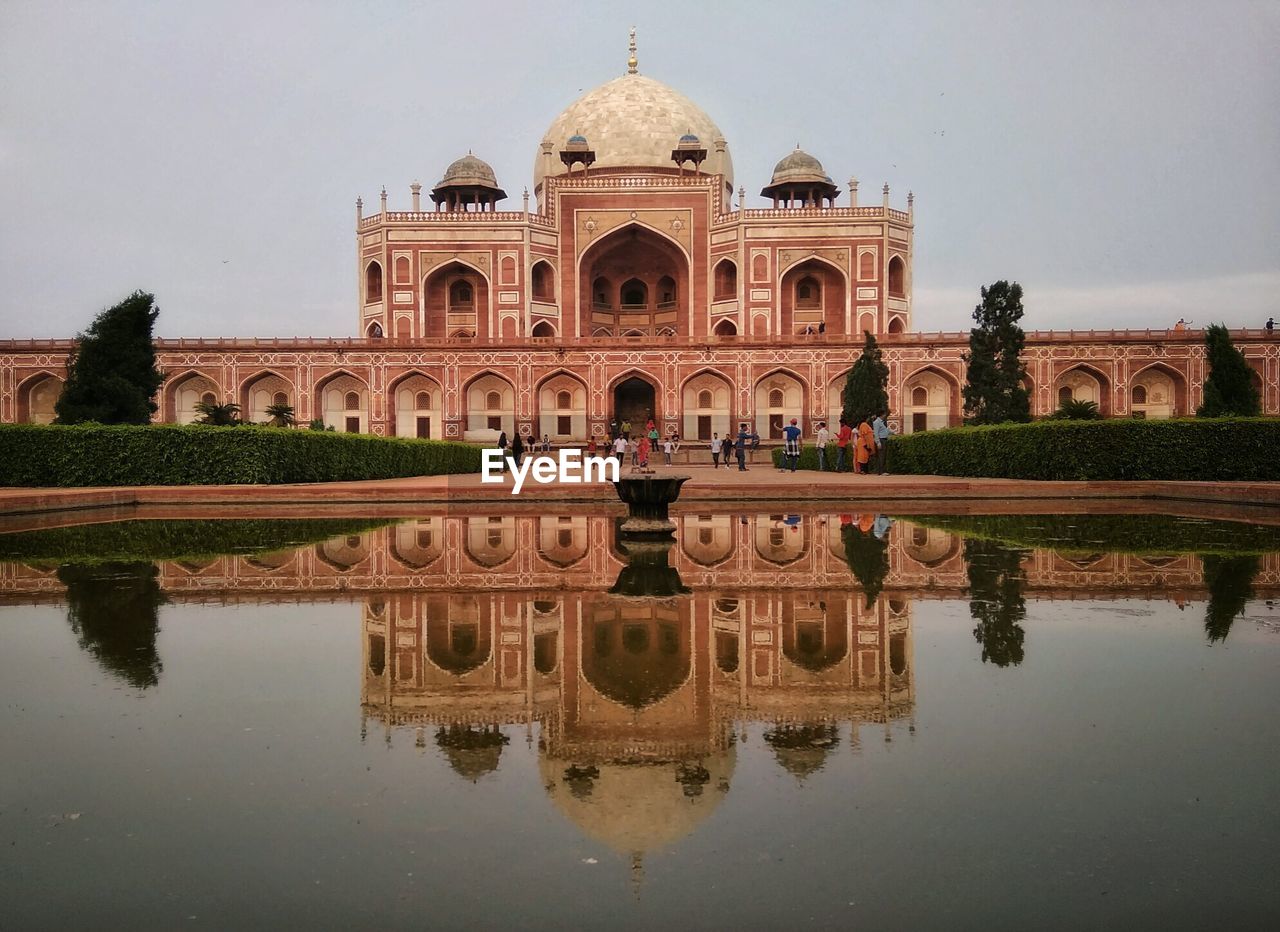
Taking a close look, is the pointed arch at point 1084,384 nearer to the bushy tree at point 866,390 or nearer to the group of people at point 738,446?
the group of people at point 738,446

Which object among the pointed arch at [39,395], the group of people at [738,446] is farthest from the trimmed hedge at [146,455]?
the pointed arch at [39,395]

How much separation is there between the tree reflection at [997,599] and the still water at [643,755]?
34 millimetres

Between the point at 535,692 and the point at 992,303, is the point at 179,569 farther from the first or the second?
the point at 992,303

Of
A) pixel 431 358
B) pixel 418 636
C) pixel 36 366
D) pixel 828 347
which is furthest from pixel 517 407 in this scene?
pixel 418 636

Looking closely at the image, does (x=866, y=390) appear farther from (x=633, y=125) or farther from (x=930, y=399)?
(x=633, y=125)

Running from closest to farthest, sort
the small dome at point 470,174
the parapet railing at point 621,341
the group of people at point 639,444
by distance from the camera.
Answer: the group of people at point 639,444
the parapet railing at point 621,341
the small dome at point 470,174

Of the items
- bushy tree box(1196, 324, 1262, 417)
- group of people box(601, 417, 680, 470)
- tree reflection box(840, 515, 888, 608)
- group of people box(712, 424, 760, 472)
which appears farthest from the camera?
group of people box(601, 417, 680, 470)

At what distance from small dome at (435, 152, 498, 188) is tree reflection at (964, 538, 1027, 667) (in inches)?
1129

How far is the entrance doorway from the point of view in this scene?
2983 centimetres

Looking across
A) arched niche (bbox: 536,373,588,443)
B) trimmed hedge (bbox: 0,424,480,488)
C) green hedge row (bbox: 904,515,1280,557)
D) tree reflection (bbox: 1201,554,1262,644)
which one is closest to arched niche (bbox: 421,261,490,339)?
arched niche (bbox: 536,373,588,443)

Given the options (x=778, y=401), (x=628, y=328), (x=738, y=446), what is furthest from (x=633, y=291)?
(x=738, y=446)

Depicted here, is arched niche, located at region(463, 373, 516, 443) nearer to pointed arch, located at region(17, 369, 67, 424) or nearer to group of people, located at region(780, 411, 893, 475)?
group of people, located at region(780, 411, 893, 475)

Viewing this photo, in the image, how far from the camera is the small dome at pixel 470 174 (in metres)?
32.2

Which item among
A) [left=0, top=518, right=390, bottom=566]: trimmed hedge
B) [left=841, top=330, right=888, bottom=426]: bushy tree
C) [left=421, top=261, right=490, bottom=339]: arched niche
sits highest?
[left=421, top=261, right=490, bottom=339]: arched niche
